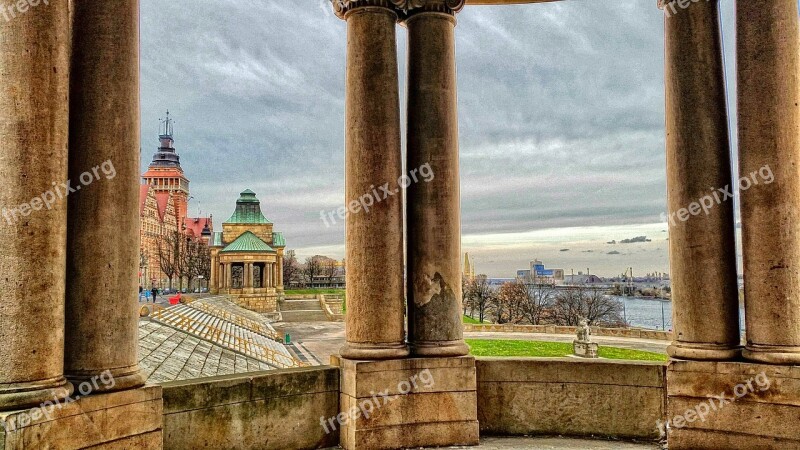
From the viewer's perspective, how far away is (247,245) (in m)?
107

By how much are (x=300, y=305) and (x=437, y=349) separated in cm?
9627

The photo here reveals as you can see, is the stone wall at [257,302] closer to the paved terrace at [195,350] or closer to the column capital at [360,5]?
the paved terrace at [195,350]

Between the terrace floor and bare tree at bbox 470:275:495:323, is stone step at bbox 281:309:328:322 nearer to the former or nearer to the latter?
bare tree at bbox 470:275:495:323

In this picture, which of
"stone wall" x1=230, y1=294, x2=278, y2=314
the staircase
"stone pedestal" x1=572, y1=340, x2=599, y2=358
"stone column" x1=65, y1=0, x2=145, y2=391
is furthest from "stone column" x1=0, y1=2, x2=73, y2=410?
"stone wall" x1=230, y1=294, x2=278, y2=314

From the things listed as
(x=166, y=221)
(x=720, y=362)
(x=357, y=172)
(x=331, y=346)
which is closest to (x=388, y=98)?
(x=357, y=172)

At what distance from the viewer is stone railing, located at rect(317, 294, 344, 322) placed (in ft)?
306

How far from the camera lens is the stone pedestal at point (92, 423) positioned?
6.86m

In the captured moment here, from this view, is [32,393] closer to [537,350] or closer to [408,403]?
[408,403]

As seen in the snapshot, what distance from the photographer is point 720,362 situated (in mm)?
9844

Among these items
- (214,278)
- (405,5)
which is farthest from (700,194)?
(214,278)

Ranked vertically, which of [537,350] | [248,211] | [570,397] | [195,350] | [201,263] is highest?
[248,211]

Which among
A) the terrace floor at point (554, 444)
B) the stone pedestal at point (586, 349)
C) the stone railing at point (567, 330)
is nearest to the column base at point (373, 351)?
the terrace floor at point (554, 444)

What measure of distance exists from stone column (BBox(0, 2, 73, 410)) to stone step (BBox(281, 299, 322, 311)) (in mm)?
94790

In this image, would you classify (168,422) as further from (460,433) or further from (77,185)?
(460,433)
